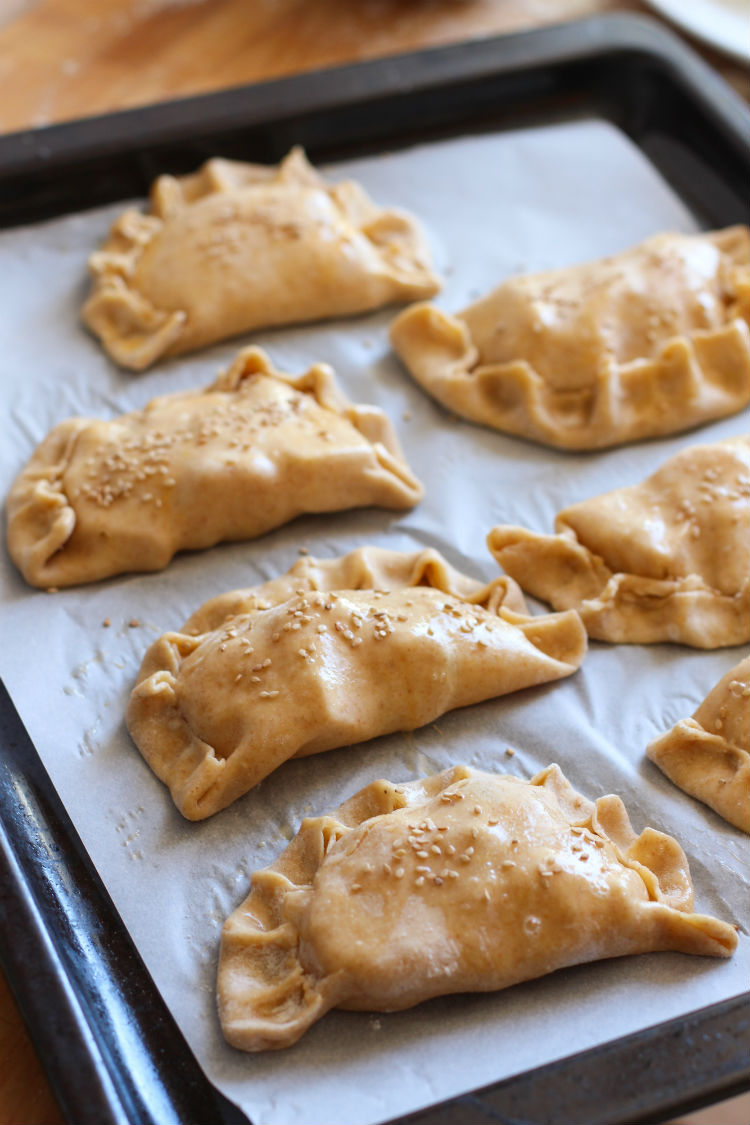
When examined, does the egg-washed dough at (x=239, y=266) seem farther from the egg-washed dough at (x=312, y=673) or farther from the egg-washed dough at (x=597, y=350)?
the egg-washed dough at (x=312, y=673)

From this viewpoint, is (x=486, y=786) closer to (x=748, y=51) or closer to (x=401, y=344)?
(x=401, y=344)

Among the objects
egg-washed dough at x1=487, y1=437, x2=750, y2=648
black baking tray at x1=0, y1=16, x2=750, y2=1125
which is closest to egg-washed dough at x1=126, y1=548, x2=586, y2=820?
egg-washed dough at x1=487, y1=437, x2=750, y2=648

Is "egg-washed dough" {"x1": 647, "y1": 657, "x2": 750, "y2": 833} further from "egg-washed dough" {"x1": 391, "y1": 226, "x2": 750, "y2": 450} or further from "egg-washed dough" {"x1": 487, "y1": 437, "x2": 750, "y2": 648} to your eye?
"egg-washed dough" {"x1": 391, "y1": 226, "x2": 750, "y2": 450}

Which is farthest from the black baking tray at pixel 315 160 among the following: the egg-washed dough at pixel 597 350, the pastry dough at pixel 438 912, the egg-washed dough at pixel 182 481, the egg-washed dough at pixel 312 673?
the egg-washed dough at pixel 597 350

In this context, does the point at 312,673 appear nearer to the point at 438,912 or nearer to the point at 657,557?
the point at 438,912

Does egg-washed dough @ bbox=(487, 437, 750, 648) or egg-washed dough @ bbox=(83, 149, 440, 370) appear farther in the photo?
egg-washed dough @ bbox=(83, 149, 440, 370)

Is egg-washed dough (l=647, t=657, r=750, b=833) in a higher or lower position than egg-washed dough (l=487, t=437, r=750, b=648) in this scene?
lower

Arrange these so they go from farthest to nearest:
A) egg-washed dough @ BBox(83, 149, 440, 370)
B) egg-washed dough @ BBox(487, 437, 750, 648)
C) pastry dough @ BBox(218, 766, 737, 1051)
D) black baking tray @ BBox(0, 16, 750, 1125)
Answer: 1. egg-washed dough @ BBox(83, 149, 440, 370)
2. egg-washed dough @ BBox(487, 437, 750, 648)
3. pastry dough @ BBox(218, 766, 737, 1051)
4. black baking tray @ BBox(0, 16, 750, 1125)
